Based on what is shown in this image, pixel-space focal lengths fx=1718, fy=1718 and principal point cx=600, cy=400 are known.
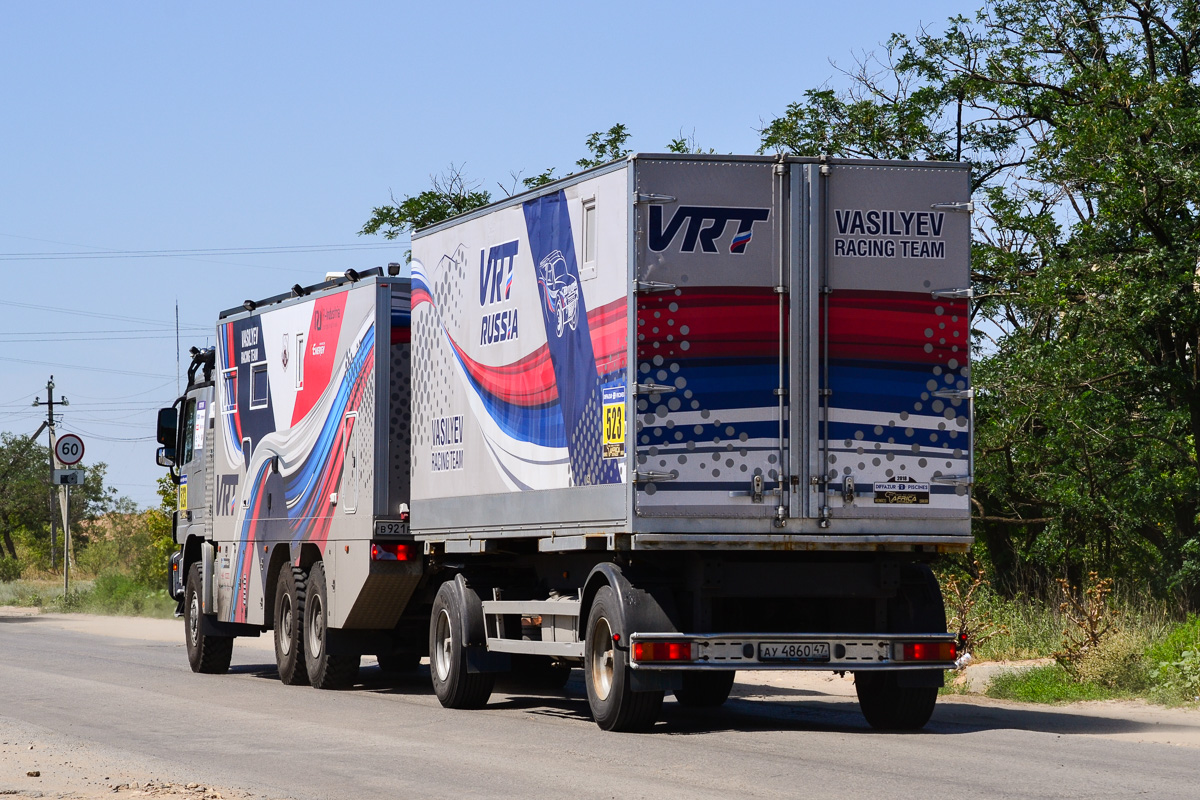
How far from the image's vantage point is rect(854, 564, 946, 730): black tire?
500 inches

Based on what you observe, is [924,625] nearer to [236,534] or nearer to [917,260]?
[917,260]

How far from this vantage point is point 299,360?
1848 cm

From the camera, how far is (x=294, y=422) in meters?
18.5

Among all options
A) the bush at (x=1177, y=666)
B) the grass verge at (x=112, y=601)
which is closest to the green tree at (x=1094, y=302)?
the bush at (x=1177, y=666)

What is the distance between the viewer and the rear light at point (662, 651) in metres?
12.0

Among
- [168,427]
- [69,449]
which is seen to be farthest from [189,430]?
[69,449]

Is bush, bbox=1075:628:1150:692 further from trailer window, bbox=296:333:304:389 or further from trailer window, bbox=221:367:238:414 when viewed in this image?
trailer window, bbox=221:367:238:414

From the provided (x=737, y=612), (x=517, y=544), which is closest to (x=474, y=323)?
(x=517, y=544)

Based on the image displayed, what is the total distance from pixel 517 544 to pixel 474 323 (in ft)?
6.41

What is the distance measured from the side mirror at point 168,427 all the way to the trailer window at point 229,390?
2317 mm

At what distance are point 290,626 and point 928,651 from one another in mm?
8073

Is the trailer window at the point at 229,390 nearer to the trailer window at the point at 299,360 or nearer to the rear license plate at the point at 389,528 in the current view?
the trailer window at the point at 299,360

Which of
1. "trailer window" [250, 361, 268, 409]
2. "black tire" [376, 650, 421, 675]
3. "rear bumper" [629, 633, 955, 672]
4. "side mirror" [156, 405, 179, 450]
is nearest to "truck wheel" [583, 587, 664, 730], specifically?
"rear bumper" [629, 633, 955, 672]

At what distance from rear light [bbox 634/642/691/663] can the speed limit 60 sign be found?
28.1 meters
